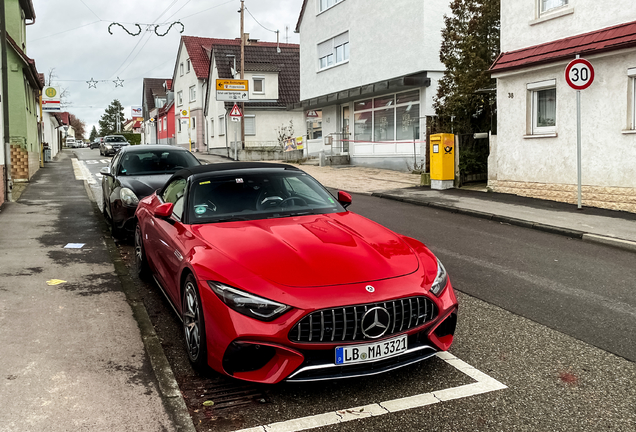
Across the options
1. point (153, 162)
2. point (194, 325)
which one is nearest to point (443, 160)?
point (153, 162)

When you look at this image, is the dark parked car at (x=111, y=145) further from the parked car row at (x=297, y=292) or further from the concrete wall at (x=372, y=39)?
the parked car row at (x=297, y=292)

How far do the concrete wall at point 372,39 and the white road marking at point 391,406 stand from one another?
2045 centimetres

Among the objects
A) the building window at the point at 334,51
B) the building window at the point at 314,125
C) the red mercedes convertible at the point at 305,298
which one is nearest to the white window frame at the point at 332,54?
the building window at the point at 334,51

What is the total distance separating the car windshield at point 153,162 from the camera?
10.6 m

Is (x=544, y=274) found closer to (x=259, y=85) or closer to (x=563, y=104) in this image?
(x=563, y=104)

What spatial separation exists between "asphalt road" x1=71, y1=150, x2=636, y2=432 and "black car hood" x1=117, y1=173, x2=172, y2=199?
2960 millimetres

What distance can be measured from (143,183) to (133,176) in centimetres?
56

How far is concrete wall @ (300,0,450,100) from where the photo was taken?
75.6ft

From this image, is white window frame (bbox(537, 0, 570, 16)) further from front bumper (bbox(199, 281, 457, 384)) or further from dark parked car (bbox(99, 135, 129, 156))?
dark parked car (bbox(99, 135, 129, 156))

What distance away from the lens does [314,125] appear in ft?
112

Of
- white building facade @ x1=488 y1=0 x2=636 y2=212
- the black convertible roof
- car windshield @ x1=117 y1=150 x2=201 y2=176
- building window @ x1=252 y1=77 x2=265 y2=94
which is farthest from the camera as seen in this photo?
building window @ x1=252 y1=77 x2=265 y2=94

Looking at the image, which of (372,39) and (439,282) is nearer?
(439,282)

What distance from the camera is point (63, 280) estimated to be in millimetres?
6812

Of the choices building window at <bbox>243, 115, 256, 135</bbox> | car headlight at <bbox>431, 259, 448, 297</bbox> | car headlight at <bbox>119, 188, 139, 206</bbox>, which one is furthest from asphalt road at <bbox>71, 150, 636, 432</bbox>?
building window at <bbox>243, 115, 256, 135</bbox>
